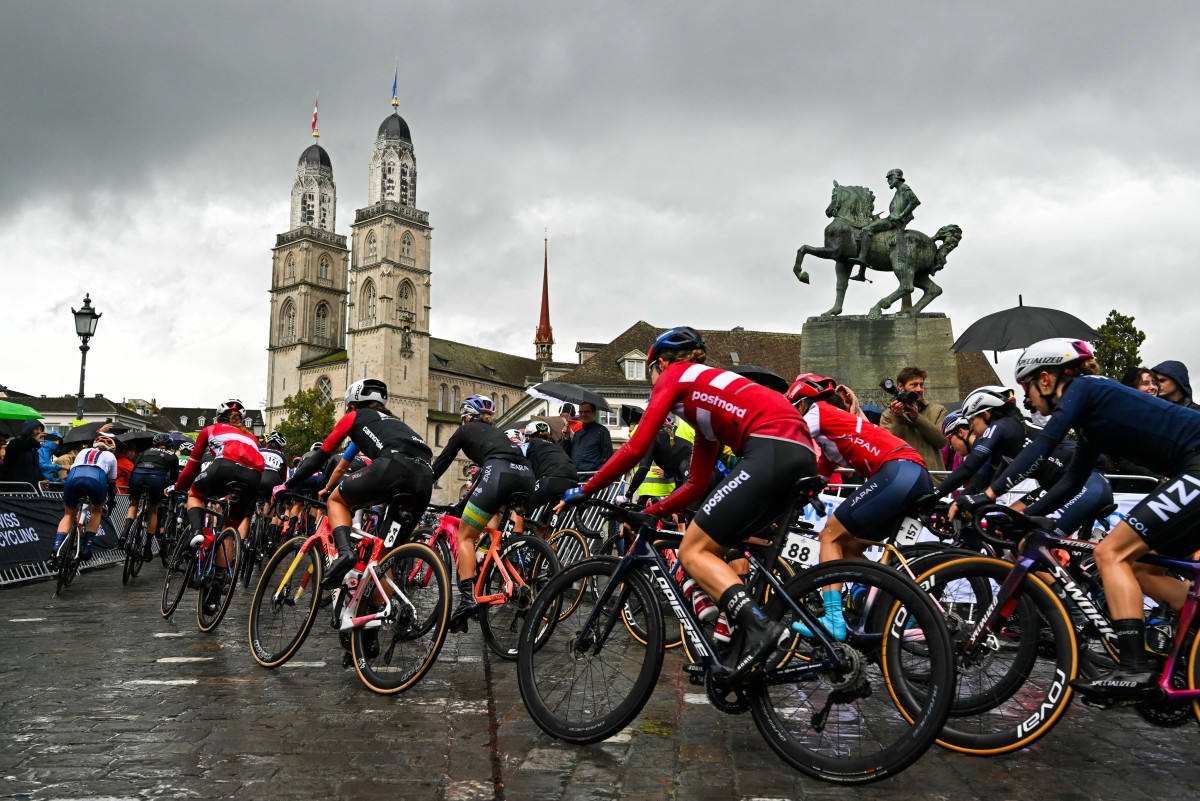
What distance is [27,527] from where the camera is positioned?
13578 mm

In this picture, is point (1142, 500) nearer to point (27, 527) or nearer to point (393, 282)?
point (27, 527)

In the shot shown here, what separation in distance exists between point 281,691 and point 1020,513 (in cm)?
407

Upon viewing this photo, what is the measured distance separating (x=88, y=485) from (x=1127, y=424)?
1041 cm

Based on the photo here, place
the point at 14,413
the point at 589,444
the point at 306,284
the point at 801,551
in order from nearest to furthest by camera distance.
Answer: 1. the point at 801,551
2. the point at 589,444
3. the point at 14,413
4. the point at 306,284

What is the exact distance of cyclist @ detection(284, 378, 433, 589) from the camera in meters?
6.82

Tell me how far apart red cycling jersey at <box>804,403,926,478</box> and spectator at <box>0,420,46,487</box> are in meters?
12.1

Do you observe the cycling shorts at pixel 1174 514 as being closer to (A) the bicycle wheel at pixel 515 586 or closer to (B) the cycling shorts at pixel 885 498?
(B) the cycling shorts at pixel 885 498

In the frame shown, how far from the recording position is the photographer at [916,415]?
9.70 meters

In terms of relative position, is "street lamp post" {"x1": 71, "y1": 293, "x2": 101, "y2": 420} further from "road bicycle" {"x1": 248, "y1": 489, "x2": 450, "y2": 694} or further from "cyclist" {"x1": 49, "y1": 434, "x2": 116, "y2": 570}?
"road bicycle" {"x1": 248, "y1": 489, "x2": 450, "y2": 694}

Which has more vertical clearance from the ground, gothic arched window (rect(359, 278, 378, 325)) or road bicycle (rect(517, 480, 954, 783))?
gothic arched window (rect(359, 278, 378, 325))

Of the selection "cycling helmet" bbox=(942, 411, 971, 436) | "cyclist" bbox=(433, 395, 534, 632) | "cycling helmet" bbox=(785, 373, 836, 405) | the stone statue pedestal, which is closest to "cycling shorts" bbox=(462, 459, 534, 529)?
"cyclist" bbox=(433, 395, 534, 632)

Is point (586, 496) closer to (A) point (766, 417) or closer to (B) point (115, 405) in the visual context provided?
(A) point (766, 417)

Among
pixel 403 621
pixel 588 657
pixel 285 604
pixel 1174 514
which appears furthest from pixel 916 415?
pixel 588 657

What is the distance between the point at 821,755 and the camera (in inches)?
161
